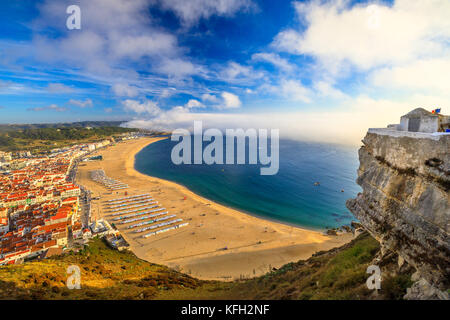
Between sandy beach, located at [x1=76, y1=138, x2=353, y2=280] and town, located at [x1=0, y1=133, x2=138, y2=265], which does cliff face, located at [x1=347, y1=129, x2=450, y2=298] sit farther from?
town, located at [x1=0, y1=133, x2=138, y2=265]

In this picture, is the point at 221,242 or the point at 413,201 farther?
the point at 221,242

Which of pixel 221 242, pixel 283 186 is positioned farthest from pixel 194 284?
pixel 283 186

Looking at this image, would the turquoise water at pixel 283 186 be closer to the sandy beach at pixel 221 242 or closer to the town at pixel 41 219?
the sandy beach at pixel 221 242

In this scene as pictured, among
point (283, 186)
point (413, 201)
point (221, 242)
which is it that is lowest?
point (221, 242)

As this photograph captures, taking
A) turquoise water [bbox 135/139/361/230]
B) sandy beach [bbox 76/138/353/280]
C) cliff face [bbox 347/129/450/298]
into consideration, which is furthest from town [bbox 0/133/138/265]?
cliff face [bbox 347/129/450/298]

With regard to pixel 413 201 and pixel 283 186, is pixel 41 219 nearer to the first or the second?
pixel 413 201
